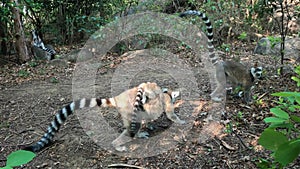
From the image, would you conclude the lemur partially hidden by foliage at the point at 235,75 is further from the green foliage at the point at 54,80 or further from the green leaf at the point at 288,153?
the green leaf at the point at 288,153

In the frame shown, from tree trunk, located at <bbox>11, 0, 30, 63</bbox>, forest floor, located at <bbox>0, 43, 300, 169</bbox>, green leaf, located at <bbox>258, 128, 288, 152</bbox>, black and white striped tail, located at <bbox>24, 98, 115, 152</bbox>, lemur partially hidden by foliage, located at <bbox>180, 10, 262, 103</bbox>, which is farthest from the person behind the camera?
tree trunk, located at <bbox>11, 0, 30, 63</bbox>

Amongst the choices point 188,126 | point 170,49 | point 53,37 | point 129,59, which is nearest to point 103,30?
point 129,59

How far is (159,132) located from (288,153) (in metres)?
2.99

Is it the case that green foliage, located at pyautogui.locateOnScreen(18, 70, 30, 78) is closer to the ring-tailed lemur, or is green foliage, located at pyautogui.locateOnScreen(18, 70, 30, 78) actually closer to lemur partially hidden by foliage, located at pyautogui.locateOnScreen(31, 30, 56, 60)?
lemur partially hidden by foliage, located at pyautogui.locateOnScreen(31, 30, 56, 60)

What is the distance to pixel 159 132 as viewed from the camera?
3.84m

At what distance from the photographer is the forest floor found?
318 centimetres

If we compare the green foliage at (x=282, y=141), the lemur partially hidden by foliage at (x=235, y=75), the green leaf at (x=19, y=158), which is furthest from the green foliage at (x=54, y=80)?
the green foliage at (x=282, y=141)

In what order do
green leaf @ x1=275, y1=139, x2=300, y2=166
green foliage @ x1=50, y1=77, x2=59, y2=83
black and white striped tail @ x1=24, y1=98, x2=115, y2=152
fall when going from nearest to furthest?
green leaf @ x1=275, y1=139, x2=300, y2=166, black and white striped tail @ x1=24, y1=98, x2=115, y2=152, green foliage @ x1=50, y1=77, x2=59, y2=83

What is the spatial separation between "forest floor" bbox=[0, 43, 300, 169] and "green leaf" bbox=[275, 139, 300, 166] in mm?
2166

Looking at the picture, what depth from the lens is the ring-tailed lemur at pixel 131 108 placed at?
3.50 meters

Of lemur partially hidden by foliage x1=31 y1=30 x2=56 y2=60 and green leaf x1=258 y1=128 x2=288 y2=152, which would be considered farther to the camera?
lemur partially hidden by foliage x1=31 y1=30 x2=56 y2=60

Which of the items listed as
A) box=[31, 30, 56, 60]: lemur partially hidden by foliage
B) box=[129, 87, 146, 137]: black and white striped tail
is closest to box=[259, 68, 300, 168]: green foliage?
box=[129, 87, 146, 137]: black and white striped tail

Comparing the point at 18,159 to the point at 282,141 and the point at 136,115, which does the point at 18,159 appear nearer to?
the point at 282,141

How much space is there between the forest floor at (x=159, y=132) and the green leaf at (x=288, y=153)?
2.17 meters
